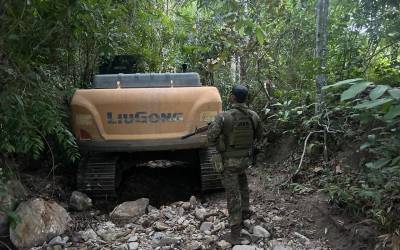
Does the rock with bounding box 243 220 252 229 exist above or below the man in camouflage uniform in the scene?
below

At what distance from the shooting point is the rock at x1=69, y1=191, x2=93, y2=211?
511 cm

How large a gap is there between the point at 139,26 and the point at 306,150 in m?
4.27

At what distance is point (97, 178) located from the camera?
5.38m

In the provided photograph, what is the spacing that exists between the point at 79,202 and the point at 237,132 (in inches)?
86.6

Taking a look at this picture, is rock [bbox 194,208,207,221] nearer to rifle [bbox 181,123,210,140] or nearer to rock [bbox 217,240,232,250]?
rock [bbox 217,240,232,250]

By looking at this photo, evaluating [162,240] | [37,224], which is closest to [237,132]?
[162,240]

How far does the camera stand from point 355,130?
Result: 17.3ft

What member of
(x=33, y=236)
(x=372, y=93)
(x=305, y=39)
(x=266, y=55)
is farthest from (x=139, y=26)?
(x=372, y=93)

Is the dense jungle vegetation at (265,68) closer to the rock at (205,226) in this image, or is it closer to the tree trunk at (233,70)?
the tree trunk at (233,70)

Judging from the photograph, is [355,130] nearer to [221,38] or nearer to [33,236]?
[33,236]

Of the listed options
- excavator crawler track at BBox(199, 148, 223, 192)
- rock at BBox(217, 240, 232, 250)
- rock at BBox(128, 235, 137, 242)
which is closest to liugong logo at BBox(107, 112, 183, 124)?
excavator crawler track at BBox(199, 148, 223, 192)

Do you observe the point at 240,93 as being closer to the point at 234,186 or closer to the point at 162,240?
the point at 234,186

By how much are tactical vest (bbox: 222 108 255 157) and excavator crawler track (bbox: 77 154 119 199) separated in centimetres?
184

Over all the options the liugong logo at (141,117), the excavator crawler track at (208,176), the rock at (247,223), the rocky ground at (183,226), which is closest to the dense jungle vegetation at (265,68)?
the rocky ground at (183,226)
